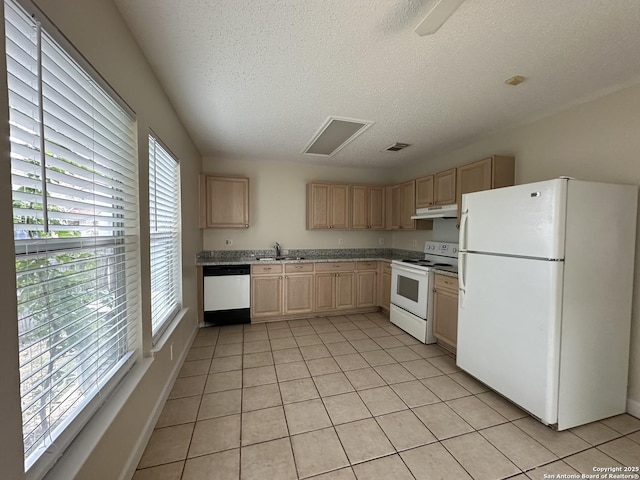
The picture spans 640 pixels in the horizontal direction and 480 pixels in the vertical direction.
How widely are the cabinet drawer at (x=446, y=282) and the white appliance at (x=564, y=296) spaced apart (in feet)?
2.36

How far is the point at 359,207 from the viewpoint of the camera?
461cm

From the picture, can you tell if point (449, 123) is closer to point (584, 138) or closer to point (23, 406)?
point (584, 138)

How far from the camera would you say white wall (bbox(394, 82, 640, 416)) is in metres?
2.02

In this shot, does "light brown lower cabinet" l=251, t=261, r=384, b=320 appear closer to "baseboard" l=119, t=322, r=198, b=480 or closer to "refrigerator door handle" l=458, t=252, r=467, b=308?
"baseboard" l=119, t=322, r=198, b=480

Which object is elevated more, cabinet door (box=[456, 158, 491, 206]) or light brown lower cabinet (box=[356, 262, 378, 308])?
cabinet door (box=[456, 158, 491, 206])

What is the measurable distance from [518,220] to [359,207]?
2.76m

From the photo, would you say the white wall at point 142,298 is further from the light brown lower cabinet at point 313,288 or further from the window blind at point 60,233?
the light brown lower cabinet at point 313,288

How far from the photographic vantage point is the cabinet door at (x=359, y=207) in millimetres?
4578

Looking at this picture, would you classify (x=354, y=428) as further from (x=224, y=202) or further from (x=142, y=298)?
(x=224, y=202)

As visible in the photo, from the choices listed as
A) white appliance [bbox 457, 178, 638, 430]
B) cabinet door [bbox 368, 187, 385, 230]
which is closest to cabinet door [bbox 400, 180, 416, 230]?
cabinet door [bbox 368, 187, 385, 230]

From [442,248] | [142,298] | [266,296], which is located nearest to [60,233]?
→ [142,298]

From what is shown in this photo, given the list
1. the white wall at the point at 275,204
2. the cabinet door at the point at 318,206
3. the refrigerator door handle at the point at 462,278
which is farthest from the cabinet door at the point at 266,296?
the refrigerator door handle at the point at 462,278

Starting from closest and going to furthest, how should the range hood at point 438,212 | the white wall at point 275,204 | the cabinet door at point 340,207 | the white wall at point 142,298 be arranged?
the white wall at point 142,298 < the range hood at point 438,212 < the white wall at point 275,204 < the cabinet door at point 340,207

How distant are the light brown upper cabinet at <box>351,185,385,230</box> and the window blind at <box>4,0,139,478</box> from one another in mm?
3525
